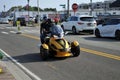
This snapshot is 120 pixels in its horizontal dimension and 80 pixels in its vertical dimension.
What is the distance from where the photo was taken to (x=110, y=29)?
24.0 meters

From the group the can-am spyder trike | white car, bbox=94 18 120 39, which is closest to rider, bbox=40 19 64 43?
the can-am spyder trike

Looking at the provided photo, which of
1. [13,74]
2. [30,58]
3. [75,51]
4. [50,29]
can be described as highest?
[50,29]

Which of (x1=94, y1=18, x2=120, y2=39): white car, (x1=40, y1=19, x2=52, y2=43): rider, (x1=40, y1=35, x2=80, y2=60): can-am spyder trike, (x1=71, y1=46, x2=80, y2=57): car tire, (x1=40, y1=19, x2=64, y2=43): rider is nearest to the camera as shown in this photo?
(x1=40, y1=35, x2=80, y2=60): can-am spyder trike

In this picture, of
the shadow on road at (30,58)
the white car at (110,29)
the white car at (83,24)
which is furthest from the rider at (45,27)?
the white car at (83,24)

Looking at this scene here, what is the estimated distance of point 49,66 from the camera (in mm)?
12148

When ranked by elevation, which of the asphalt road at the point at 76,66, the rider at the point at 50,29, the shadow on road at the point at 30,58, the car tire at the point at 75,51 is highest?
the rider at the point at 50,29

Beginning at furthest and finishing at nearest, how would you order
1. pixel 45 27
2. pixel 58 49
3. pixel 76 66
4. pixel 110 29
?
pixel 110 29 < pixel 45 27 < pixel 58 49 < pixel 76 66

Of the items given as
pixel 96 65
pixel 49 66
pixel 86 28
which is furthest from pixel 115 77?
pixel 86 28

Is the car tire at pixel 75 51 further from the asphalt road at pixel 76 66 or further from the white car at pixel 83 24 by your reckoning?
the white car at pixel 83 24

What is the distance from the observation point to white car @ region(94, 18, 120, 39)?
23.1 meters

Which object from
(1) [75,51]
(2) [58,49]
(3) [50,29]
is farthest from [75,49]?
(3) [50,29]

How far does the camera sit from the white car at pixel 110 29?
23.1 m

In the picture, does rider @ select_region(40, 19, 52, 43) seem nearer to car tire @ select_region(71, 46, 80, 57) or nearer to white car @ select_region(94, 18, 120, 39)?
car tire @ select_region(71, 46, 80, 57)

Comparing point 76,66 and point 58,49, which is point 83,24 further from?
point 76,66
